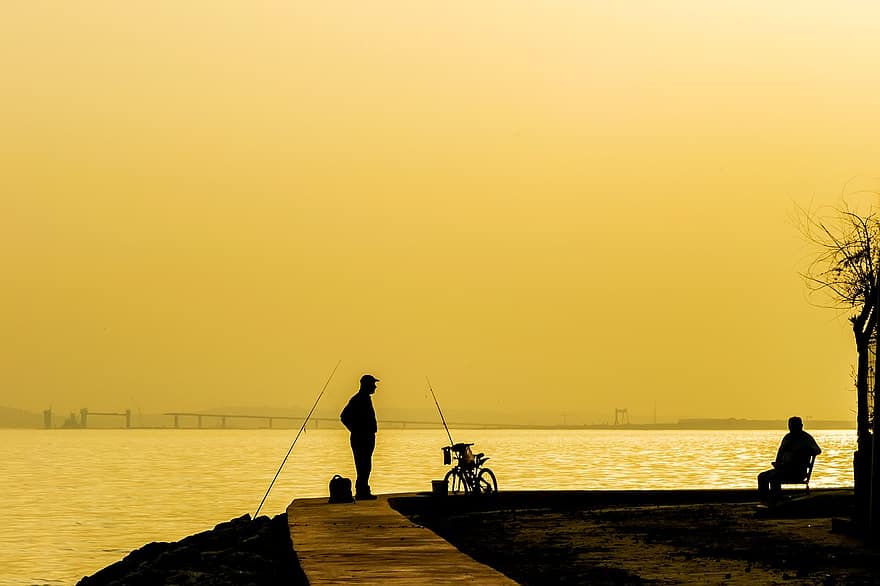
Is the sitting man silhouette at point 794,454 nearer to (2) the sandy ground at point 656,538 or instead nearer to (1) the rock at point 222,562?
(2) the sandy ground at point 656,538

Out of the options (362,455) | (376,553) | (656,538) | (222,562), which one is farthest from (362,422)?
(376,553)

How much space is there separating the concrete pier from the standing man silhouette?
3181 millimetres

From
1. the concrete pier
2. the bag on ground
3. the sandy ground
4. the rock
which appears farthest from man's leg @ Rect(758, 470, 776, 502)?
the rock

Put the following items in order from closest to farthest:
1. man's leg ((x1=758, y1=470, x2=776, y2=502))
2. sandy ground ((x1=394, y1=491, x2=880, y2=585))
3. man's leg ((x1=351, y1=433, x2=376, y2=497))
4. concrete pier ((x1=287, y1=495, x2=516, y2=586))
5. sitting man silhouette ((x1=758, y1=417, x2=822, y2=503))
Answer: concrete pier ((x1=287, y1=495, x2=516, y2=586)) < sandy ground ((x1=394, y1=491, x2=880, y2=585)) < sitting man silhouette ((x1=758, y1=417, x2=822, y2=503)) < man's leg ((x1=758, y1=470, x2=776, y2=502)) < man's leg ((x1=351, y1=433, x2=376, y2=497))

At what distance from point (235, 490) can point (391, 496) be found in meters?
51.1

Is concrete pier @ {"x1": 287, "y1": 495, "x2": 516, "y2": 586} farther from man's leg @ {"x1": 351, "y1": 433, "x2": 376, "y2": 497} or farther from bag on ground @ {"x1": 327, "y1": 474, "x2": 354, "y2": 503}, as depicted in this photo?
man's leg @ {"x1": 351, "y1": 433, "x2": 376, "y2": 497}

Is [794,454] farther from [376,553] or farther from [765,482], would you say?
[376,553]

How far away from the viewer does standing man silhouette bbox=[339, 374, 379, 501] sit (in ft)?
76.8

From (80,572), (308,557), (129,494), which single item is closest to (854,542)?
(308,557)

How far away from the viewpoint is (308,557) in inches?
551

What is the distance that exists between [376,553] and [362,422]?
9273 millimetres

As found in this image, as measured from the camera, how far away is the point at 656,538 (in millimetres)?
19484

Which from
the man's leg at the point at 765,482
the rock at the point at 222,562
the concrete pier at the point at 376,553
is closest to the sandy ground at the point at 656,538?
the man's leg at the point at 765,482

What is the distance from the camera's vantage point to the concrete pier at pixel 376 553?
1210 centimetres
